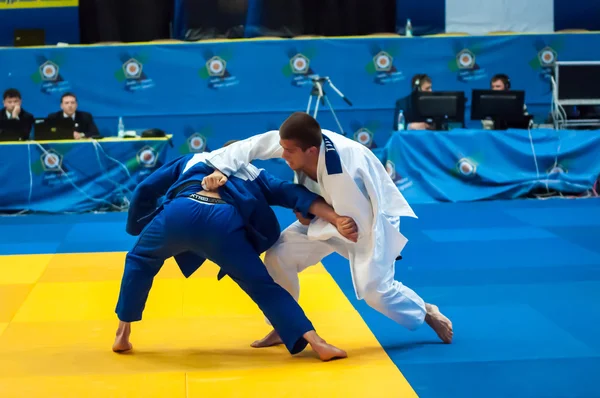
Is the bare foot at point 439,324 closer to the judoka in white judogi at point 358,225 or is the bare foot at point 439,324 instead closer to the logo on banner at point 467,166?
the judoka in white judogi at point 358,225

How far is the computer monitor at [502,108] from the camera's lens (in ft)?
32.6

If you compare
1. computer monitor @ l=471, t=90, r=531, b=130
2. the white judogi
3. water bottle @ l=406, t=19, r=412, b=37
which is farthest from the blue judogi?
water bottle @ l=406, t=19, r=412, b=37

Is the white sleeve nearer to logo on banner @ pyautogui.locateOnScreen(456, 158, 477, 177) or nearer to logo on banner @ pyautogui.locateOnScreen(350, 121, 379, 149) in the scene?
logo on banner @ pyautogui.locateOnScreen(456, 158, 477, 177)

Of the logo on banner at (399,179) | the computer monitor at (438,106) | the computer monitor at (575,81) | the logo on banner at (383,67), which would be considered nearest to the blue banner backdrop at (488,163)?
the logo on banner at (399,179)

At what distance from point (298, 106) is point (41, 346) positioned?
7996mm

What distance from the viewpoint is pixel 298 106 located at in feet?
39.2

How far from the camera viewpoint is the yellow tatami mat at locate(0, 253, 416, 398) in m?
3.70

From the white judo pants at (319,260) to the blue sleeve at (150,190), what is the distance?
2.20 ft

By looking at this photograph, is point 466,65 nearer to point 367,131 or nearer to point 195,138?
point 367,131

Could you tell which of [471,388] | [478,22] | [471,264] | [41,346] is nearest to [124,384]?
[41,346]

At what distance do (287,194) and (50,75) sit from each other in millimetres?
8679

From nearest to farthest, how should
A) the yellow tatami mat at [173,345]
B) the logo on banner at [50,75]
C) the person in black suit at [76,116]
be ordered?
the yellow tatami mat at [173,345]
the person in black suit at [76,116]
the logo on banner at [50,75]

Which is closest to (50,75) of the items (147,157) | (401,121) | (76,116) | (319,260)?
(76,116)

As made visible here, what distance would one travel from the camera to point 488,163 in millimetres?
9547
